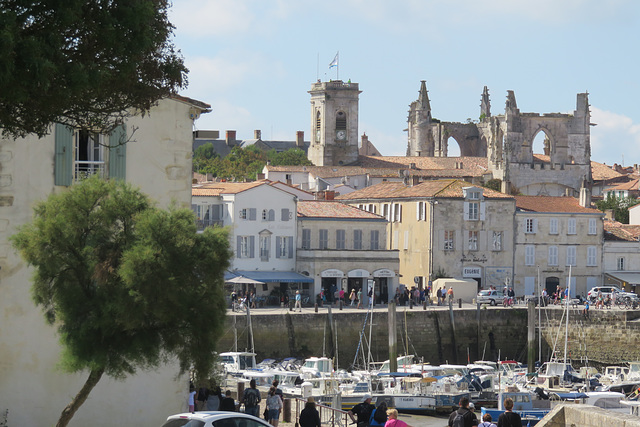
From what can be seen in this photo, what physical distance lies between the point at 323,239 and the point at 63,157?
41.8 metres

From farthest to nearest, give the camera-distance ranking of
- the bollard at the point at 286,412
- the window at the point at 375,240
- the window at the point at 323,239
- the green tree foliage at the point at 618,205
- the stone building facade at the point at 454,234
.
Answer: the green tree foliage at the point at 618,205 < the stone building facade at the point at 454,234 < the window at the point at 375,240 < the window at the point at 323,239 < the bollard at the point at 286,412

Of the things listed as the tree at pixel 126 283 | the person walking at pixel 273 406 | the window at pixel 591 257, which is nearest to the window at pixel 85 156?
the tree at pixel 126 283

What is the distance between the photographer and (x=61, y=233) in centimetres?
1944

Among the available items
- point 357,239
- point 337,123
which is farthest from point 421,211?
point 337,123

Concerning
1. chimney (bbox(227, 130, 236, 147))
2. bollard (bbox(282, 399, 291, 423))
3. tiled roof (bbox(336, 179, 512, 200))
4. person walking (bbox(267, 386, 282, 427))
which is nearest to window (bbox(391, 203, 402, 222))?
tiled roof (bbox(336, 179, 512, 200))

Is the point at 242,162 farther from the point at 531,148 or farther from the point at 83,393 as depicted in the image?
the point at 83,393

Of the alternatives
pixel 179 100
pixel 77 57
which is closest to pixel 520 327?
pixel 179 100

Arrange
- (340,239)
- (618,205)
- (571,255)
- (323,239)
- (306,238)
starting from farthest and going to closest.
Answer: (618,205) < (571,255) < (340,239) < (323,239) < (306,238)

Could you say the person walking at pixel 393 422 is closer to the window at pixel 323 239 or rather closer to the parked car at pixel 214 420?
the parked car at pixel 214 420

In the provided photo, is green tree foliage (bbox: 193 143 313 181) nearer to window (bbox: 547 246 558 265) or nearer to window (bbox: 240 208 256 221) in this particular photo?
window (bbox: 547 246 558 265)

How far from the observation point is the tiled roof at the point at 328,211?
65.7 m

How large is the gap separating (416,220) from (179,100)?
45619 mm

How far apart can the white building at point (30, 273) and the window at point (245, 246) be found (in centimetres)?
3783

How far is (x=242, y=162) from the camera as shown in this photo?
138m
